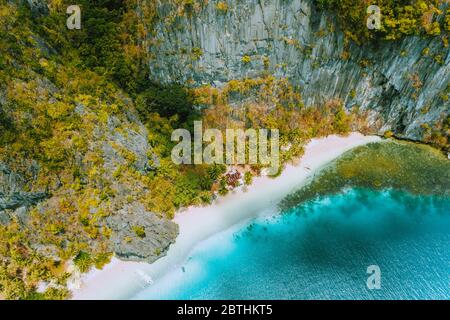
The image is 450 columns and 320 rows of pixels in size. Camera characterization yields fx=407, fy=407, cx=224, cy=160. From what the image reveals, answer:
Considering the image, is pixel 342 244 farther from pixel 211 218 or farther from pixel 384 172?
pixel 211 218

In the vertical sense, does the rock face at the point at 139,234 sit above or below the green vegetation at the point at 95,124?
below

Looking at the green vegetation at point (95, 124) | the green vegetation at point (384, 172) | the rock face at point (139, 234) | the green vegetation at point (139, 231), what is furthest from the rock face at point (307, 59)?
the green vegetation at point (139, 231)

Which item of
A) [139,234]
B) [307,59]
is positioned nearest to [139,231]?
[139,234]

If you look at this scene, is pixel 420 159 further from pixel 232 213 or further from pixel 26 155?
pixel 26 155

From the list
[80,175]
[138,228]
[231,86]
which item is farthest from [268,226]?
Result: [80,175]

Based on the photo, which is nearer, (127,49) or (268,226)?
(268,226)

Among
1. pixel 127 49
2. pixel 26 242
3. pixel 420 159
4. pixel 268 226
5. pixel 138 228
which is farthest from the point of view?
pixel 420 159

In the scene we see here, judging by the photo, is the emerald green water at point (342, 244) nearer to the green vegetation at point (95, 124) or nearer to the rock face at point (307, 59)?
the green vegetation at point (95, 124)
